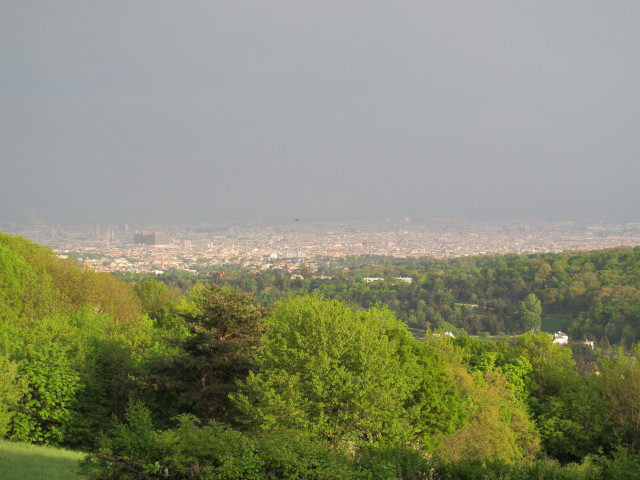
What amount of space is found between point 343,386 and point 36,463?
7101mm

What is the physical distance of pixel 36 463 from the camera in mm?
12656

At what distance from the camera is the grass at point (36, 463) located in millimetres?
11438

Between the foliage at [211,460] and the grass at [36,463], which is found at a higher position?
the foliage at [211,460]

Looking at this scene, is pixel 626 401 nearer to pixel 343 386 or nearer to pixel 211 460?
pixel 343 386

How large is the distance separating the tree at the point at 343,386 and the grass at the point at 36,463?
13.9 ft

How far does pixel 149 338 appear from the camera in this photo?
26.1 metres

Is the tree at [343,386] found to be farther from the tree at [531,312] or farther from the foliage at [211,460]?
the tree at [531,312]

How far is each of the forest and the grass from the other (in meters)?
1.05

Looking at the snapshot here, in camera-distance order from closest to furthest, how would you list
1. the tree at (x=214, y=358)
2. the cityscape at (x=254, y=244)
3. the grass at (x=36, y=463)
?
the grass at (x=36, y=463), the tree at (x=214, y=358), the cityscape at (x=254, y=244)

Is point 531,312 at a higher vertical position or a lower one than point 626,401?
lower

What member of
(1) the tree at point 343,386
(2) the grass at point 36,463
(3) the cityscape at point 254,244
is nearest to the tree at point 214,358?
(1) the tree at point 343,386

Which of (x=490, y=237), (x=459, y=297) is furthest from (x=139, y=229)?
(x=459, y=297)

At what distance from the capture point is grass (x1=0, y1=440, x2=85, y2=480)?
11438 millimetres

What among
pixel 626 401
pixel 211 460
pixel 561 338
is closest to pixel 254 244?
pixel 561 338
